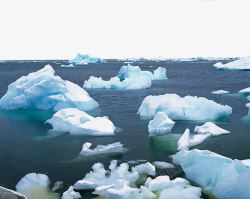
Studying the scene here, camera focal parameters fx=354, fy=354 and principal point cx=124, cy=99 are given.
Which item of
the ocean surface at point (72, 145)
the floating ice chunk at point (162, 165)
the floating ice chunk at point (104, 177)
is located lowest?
the ocean surface at point (72, 145)

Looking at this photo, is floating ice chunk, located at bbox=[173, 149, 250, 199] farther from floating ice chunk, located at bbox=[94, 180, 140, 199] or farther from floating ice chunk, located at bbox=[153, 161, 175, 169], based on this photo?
floating ice chunk, located at bbox=[94, 180, 140, 199]

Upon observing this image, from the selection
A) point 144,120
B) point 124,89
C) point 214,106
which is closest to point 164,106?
point 144,120

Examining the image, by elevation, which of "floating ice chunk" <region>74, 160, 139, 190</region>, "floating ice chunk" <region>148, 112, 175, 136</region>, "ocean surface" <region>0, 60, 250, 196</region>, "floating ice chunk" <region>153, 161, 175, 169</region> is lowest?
"ocean surface" <region>0, 60, 250, 196</region>

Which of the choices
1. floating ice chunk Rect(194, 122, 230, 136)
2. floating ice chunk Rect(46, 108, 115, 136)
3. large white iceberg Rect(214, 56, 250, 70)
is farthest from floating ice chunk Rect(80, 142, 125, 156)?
large white iceberg Rect(214, 56, 250, 70)

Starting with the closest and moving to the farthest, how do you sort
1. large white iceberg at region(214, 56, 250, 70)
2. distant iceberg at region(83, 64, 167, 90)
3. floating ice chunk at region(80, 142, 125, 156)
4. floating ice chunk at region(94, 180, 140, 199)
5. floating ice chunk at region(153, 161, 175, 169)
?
floating ice chunk at region(94, 180, 140, 199)
floating ice chunk at region(153, 161, 175, 169)
floating ice chunk at region(80, 142, 125, 156)
distant iceberg at region(83, 64, 167, 90)
large white iceberg at region(214, 56, 250, 70)

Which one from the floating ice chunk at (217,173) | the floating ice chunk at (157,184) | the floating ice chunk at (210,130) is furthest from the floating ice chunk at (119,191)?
the floating ice chunk at (210,130)

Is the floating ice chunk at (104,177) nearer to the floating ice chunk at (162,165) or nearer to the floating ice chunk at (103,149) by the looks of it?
the floating ice chunk at (162,165)
